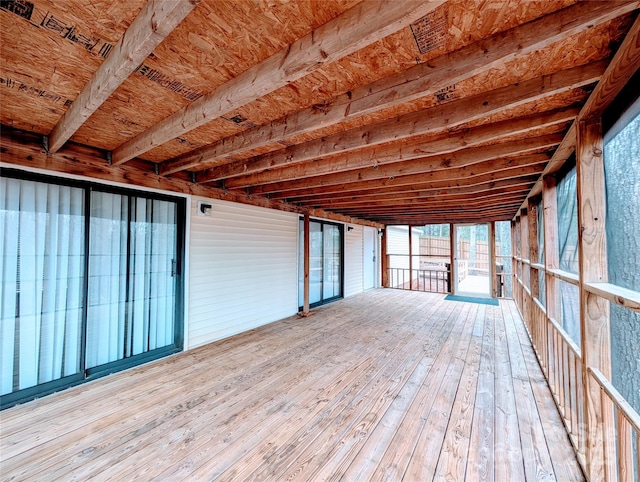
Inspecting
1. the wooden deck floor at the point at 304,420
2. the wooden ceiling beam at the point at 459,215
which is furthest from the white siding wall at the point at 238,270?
the wooden ceiling beam at the point at 459,215

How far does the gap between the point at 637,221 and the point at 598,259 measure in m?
0.43

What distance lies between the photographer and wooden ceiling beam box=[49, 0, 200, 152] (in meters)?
1.08

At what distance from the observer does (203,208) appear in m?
4.04

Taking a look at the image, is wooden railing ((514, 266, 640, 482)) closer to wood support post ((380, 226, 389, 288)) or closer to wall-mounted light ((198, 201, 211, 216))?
wall-mounted light ((198, 201, 211, 216))

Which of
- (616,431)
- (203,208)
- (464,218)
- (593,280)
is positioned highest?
(464,218)

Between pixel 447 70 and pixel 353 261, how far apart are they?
22.7ft

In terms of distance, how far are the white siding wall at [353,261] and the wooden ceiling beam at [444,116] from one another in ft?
16.7

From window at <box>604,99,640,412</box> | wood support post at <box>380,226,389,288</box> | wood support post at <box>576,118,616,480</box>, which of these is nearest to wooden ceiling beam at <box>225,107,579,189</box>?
wood support post at <box>576,118,616,480</box>

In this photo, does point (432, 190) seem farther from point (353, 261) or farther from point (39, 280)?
point (39, 280)

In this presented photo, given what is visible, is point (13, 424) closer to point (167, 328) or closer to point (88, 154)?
point (167, 328)

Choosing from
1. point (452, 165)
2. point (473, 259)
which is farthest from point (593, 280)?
point (473, 259)

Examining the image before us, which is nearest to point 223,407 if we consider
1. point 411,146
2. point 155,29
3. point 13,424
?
point 13,424

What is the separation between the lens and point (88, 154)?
9.53ft

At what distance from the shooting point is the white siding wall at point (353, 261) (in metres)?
7.84
